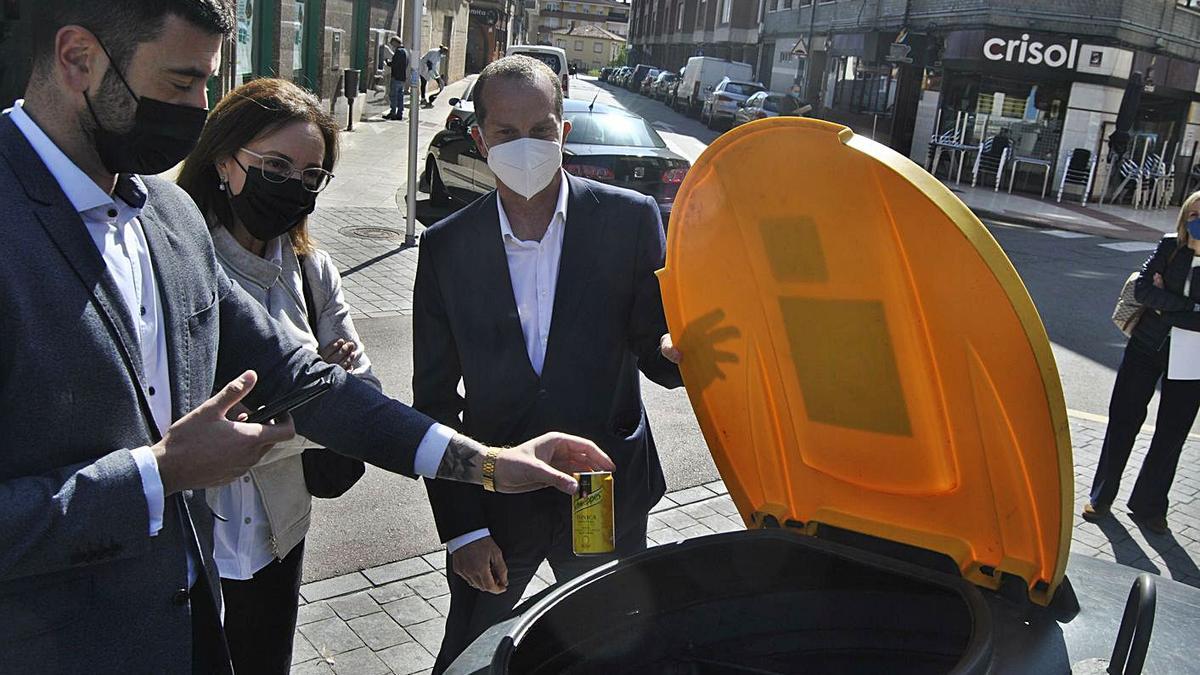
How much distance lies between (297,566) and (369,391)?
2.42 feet

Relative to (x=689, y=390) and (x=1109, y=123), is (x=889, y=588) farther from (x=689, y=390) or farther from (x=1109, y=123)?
Answer: (x=1109, y=123)

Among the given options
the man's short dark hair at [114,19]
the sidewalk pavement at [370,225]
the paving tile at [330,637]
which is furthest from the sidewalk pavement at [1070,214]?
the man's short dark hair at [114,19]

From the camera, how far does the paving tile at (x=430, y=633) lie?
372cm

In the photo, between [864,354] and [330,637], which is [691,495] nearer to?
[330,637]

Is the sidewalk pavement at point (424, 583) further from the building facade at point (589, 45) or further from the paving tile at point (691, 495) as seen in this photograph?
the building facade at point (589, 45)

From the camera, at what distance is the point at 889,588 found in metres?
2.04

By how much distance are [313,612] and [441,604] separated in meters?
0.51

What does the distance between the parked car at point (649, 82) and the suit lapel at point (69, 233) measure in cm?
5326

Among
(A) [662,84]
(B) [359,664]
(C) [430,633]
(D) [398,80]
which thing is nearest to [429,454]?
(B) [359,664]

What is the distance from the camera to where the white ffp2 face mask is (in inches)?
105

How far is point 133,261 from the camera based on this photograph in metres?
1.73

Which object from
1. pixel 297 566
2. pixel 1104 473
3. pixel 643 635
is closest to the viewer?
pixel 643 635

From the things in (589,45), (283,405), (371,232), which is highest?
(589,45)

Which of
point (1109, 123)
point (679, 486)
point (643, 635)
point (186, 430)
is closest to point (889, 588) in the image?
point (643, 635)
